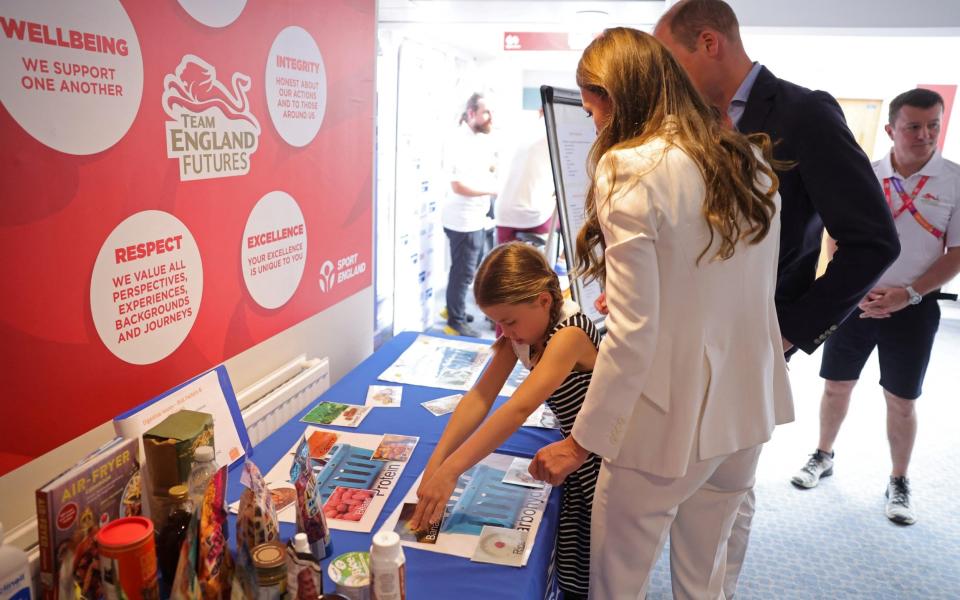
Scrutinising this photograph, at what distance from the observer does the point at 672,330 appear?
118 centimetres

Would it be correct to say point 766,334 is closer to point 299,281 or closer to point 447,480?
point 447,480

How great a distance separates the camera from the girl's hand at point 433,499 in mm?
1347

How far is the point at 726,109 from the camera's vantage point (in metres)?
1.78

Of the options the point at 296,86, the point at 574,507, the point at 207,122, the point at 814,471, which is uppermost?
the point at 296,86

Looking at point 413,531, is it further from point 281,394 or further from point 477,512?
point 281,394

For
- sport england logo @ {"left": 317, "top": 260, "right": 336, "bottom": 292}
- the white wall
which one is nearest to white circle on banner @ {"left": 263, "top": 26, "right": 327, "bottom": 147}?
sport england logo @ {"left": 317, "top": 260, "right": 336, "bottom": 292}

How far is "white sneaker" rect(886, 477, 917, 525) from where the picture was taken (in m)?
2.71

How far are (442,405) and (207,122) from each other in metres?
1.03

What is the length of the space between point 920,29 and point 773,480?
2364 mm

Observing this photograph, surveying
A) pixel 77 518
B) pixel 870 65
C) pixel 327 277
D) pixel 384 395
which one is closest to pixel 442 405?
pixel 384 395

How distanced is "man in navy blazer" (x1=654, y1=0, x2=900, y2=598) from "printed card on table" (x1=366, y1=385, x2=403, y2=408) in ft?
3.44

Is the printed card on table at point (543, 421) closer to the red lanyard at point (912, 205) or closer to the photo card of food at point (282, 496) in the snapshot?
the photo card of food at point (282, 496)

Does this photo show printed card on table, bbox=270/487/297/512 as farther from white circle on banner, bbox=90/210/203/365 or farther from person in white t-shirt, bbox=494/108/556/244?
person in white t-shirt, bbox=494/108/556/244

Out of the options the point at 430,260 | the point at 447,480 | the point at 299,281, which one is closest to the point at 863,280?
the point at 447,480
